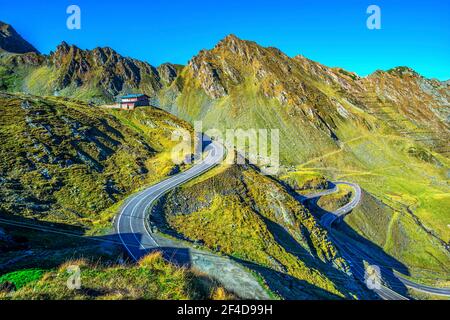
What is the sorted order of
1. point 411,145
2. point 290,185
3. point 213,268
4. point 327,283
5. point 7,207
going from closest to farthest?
1. point 213,268
2. point 7,207
3. point 327,283
4. point 290,185
5. point 411,145

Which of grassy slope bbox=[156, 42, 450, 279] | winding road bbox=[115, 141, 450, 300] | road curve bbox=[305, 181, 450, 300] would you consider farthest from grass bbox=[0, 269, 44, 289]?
grassy slope bbox=[156, 42, 450, 279]

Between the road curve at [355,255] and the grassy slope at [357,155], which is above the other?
the grassy slope at [357,155]

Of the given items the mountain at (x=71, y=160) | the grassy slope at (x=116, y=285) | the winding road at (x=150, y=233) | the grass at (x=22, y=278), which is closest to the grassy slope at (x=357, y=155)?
the winding road at (x=150, y=233)

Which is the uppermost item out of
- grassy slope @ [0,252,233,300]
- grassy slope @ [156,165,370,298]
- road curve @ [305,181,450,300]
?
grassy slope @ [0,252,233,300]

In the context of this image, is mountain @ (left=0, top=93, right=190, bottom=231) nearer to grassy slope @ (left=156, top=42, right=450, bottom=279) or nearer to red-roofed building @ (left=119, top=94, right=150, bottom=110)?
red-roofed building @ (left=119, top=94, right=150, bottom=110)

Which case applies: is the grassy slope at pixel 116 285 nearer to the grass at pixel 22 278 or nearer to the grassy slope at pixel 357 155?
the grass at pixel 22 278

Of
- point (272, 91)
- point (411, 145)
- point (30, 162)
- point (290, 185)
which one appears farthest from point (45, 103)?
point (411, 145)

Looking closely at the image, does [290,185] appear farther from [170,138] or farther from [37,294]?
[37,294]

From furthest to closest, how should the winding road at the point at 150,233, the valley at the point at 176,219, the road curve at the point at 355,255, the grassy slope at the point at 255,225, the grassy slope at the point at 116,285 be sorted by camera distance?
1. the road curve at the point at 355,255
2. the grassy slope at the point at 255,225
3. the winding road at the point at 150,233
4. the valley at the point at 176,219
5. the grassy slope at the point at 116,285

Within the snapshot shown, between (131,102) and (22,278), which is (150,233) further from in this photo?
(131,102)
